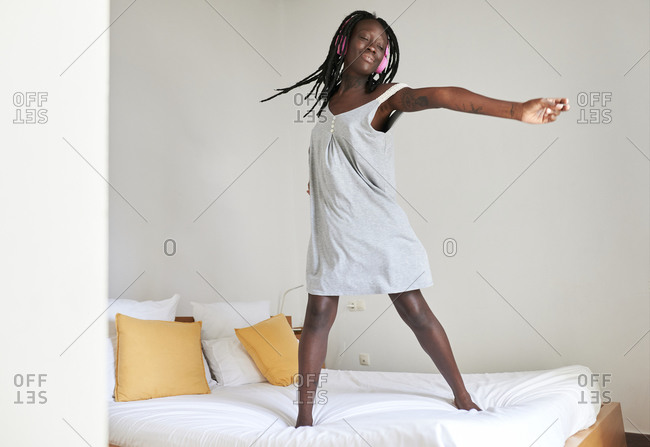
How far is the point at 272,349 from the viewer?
2820mm

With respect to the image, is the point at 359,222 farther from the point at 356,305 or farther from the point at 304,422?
the point at 356,305

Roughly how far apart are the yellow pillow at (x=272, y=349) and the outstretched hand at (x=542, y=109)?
A: 1.76 meters

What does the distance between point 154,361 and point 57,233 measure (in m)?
1.95

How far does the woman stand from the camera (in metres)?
1.83

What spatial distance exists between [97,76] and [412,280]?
137 centimetres

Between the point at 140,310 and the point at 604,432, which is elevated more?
the point at 140,310

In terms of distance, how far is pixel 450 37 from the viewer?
3473 mm

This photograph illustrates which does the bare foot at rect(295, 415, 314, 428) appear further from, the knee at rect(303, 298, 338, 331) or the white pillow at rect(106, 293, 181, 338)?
the white pillow at rect(106, 293, 181, 338)

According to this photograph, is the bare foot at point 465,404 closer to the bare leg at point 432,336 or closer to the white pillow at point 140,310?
the bare leg at point 432,336

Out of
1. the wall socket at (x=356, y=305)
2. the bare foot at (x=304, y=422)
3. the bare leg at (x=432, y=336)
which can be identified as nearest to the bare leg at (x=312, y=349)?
the bare foot at (x=304, y=422)

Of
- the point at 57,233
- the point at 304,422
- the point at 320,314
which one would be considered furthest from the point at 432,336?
the point at 57,233

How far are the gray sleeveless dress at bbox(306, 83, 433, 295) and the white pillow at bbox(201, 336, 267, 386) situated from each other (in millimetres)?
1082

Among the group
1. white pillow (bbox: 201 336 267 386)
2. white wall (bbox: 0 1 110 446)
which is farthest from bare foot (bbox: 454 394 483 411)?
white wall (bbox: 0 1 110 446)

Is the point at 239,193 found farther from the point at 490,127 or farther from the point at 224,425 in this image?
the point at 224,425
